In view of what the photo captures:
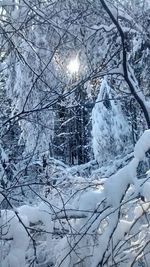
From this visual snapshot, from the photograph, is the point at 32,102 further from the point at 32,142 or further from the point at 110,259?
the point at 110,259

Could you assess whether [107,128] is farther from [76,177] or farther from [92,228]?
[92,228]

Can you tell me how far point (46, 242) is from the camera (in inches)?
120

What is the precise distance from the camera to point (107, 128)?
7.66 metres

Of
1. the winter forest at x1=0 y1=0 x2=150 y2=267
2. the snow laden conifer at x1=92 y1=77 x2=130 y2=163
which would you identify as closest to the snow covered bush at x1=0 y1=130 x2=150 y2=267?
the winter forest at x1=0 y1=0 x2=150 y2=267

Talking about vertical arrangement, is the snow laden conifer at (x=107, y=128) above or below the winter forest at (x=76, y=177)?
above

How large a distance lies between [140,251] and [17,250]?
0.63 meters

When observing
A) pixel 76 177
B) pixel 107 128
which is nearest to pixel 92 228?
pixel 76 177

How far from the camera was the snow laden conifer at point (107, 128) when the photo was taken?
7.10 meters

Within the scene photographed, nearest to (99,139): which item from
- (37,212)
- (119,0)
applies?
(119,0)

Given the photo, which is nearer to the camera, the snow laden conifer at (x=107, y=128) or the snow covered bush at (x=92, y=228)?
the snow covered bush at (x=92, y=228)

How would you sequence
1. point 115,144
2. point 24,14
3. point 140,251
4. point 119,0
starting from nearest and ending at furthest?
point 140,251, point 24,14, point 119,0, point 115,144

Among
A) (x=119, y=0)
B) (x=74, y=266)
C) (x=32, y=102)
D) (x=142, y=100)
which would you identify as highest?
(x=119, y=0)

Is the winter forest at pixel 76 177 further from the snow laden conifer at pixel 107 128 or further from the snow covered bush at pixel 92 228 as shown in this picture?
the snow laden conifer at pixel 107 128

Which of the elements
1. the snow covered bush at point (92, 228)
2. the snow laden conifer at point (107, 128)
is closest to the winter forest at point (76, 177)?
the snow covered bush at point (92, 228)
